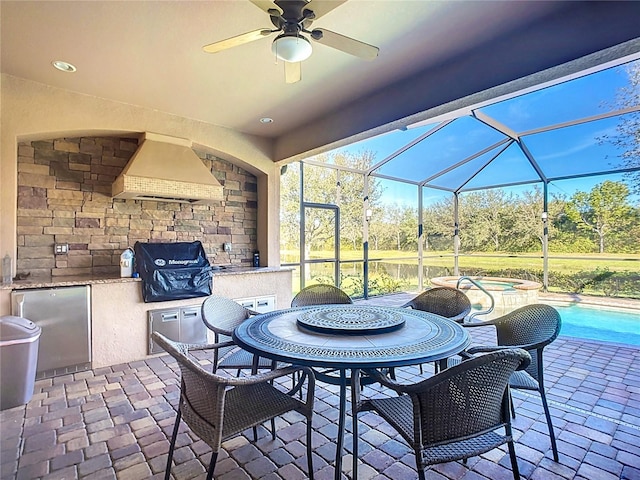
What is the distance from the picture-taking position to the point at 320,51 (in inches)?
111

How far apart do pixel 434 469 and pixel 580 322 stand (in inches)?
260

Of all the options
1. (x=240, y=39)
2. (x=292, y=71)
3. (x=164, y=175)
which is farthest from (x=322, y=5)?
(x=164, y=175)

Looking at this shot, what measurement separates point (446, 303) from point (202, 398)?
7.87 feet

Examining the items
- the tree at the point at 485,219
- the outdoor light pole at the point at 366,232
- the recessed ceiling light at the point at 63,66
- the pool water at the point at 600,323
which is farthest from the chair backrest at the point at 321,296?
the tree at the point at 485,219

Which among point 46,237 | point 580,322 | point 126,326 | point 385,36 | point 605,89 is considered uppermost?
point 605,89

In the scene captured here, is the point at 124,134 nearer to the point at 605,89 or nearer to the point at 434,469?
the point at 434,469

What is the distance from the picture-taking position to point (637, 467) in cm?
194

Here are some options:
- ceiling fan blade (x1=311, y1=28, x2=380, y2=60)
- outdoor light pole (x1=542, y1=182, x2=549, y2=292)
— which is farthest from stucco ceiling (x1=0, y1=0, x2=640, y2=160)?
outdoor light pole (x1=542, y1=182, x2=549, y2=292)

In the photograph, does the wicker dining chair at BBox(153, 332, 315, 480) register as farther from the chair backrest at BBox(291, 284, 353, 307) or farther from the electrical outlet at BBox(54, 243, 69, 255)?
the electrical outlet at BBox(54, 243, 69, 255)

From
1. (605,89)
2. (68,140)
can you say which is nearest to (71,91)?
(68,140)

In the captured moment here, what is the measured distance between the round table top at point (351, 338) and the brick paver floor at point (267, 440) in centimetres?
76

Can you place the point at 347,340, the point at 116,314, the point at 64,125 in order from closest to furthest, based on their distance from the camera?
the point at 347,340 < the point at 64,125 < the point at 116,314

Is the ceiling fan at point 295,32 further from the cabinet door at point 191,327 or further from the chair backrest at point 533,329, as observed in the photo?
the cabinet door at point 191,327

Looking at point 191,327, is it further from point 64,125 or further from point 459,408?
point 459,408
